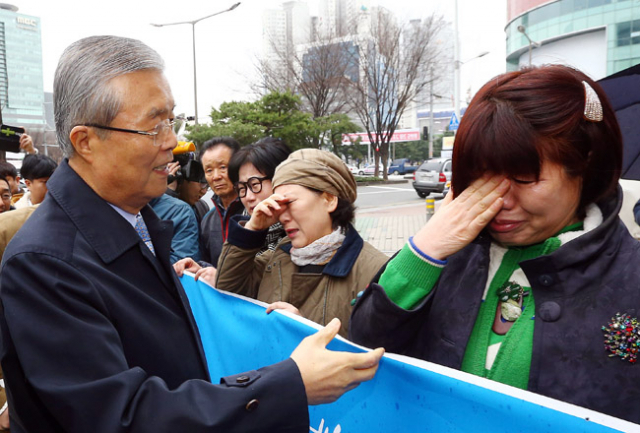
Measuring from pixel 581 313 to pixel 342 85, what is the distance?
26318mm

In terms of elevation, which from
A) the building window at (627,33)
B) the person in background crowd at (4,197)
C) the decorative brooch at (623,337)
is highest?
the building window at (627,33)

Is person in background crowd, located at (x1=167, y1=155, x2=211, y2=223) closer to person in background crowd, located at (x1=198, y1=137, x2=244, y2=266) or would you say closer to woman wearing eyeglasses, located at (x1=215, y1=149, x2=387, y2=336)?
person in background crowd, located at (x1=198, y1=137, x2=244, y2=266)

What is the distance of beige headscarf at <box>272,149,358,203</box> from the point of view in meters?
2.42

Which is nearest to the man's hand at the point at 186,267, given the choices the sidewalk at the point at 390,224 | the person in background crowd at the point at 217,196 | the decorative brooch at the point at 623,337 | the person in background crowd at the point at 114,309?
the person in background crowd at the point at 217,196

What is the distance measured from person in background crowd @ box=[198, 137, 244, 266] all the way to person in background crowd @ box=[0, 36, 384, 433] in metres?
2.20

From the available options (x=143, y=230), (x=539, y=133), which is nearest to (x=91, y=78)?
(x=143, y=230)

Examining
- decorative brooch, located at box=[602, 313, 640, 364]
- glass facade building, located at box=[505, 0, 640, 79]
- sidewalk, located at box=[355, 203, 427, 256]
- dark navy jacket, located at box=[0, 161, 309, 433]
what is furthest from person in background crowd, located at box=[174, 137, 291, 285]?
glass facade building, located at box=[505, 0, 640, 79]

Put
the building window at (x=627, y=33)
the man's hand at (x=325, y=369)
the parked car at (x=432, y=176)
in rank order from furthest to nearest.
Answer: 1. the building window at (x=627, y=33)
2. the parked car at (x=432, y=176)
3. the man's hand at (x=325, y=369)

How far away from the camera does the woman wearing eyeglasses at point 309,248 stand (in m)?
2.27

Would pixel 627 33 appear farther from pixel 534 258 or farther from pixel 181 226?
pixel 534 258

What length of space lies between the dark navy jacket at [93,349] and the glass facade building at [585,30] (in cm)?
4032

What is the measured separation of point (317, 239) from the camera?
2418 mm

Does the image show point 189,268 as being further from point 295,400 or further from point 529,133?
point 529,133

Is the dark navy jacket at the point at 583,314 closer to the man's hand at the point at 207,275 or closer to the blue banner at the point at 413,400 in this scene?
the blue banner at the point at 413,400
